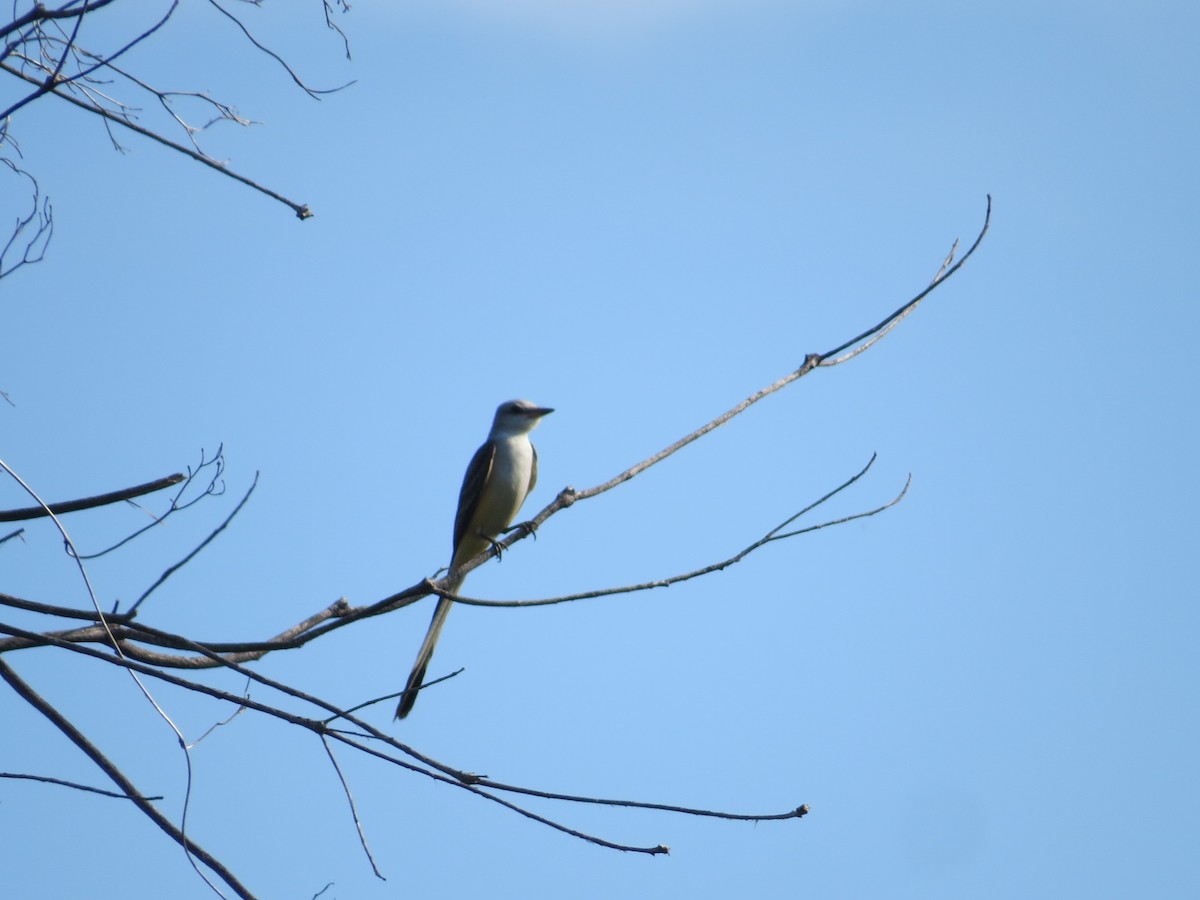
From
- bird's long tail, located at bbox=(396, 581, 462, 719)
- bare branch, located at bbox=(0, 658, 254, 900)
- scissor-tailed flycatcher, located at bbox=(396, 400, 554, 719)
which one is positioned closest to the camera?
bare branch, located at bbox=(0, 658, 254, 900)

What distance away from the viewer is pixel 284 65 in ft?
12.3

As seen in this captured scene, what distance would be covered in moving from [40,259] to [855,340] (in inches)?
104

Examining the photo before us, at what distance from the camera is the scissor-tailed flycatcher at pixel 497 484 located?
310 inches

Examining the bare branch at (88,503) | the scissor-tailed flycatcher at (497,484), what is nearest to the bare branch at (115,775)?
the bare branch at (88,503)

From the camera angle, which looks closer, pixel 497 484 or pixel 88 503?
pixel 88 503

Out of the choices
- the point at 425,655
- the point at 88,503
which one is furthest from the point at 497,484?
the point at 88,503

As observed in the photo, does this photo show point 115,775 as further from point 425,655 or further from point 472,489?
point 472,489

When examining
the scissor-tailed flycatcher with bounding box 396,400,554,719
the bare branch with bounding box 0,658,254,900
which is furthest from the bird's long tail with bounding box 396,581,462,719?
the bare branch with bounding box 0,658,254,900

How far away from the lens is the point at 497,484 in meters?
7.88

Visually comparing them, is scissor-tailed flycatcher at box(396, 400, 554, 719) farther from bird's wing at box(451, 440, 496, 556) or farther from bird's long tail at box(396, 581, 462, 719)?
bird's long tail at box(396, 581, 462, 719)

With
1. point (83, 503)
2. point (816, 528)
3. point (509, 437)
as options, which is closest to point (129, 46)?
point (83, 503)

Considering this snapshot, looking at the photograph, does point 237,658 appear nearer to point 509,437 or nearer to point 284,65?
point 284,65

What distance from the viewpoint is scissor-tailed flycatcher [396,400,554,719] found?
7879mm

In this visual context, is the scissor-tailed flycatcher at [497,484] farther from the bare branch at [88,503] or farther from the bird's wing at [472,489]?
the bare branch at [88,503]
